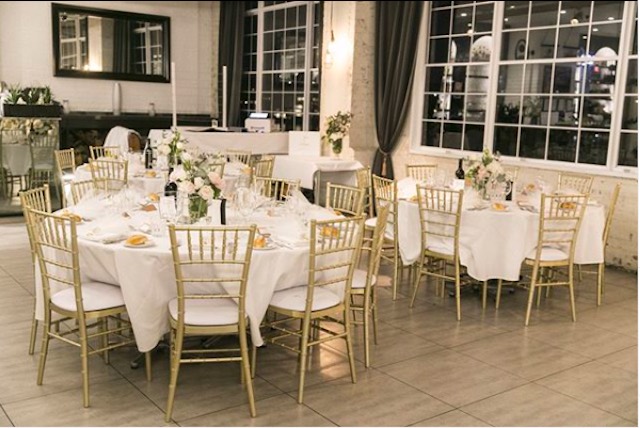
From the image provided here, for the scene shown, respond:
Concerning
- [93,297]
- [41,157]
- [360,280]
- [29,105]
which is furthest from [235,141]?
[93,297]

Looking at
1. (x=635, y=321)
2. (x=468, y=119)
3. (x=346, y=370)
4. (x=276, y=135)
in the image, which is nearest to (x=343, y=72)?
(x=276, y=135)

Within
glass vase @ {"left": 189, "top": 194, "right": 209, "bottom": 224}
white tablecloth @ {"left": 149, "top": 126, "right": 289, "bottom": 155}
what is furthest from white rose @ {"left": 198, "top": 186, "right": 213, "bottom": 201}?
white tablecloth @ {"left": 149, "top": 126, "right": 289, "bottom": 155}

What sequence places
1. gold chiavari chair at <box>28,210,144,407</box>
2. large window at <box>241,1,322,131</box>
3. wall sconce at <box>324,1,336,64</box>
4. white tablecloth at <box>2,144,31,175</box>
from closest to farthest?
gold chiavari chair at <box>28,210,144,407</box>, white tablecloth at <box>2,144,31,175</box>, wall sconce at <box>324,1,336,64</box>, large window at <box>241,1,322,131</box>

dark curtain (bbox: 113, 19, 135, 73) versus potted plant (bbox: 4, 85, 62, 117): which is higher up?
dark curtain (bbox: 113, 19, 135, 73)

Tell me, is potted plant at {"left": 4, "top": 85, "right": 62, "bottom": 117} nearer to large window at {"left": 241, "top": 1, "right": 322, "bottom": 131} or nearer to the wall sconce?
the wall sconce

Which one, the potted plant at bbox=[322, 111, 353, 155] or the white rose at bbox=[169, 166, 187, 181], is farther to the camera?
the potted plant at bbox=[322, 111, 353, 155]

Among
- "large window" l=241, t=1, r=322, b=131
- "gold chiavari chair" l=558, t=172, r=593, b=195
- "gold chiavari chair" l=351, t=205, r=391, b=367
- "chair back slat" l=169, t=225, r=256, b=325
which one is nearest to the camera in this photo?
"chair back slat" l=169, t=225, r=256, b=325

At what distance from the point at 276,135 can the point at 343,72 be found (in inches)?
53.0

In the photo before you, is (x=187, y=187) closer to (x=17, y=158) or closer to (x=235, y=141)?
(x=235, y=141)

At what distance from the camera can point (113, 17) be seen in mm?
11969

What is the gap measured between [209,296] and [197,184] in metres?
0.88

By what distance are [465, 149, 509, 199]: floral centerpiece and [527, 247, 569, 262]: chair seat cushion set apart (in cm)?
73

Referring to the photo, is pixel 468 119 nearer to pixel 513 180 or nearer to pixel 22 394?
pixel 513 180

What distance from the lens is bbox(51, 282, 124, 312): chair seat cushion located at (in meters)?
3.72
